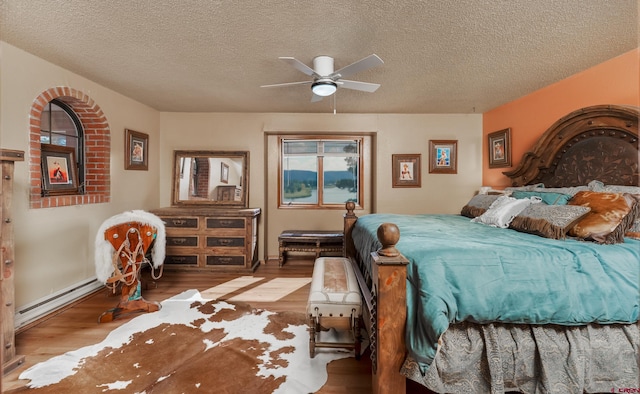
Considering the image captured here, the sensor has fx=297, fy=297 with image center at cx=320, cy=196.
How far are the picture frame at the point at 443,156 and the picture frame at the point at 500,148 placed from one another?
0.49m

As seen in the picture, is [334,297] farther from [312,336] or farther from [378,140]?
[378,140]

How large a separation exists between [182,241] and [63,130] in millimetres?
1850

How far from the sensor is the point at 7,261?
6.61 ft

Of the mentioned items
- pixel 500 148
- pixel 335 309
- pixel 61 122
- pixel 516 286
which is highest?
pixel 61 122

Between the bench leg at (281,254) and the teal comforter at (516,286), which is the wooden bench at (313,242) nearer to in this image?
the bench leg at (281,254)

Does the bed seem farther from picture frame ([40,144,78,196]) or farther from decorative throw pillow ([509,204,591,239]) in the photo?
picture frame ([40,144,78,196])

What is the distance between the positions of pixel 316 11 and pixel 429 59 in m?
1.28

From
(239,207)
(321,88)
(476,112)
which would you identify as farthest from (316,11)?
(476,112)

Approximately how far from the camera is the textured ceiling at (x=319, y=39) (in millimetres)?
2027

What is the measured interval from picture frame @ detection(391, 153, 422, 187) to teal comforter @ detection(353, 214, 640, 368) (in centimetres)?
304

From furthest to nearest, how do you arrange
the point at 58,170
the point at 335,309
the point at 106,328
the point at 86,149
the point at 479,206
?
the point at 86,149 < the point at 479,206 < the point at 58,170 < the point at 106,328 < the point at 335,309

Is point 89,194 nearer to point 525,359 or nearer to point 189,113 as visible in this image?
point 189,113

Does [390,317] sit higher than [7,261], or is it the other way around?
[7,261]

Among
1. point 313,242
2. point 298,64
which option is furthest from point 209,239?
Result: point 298,64
